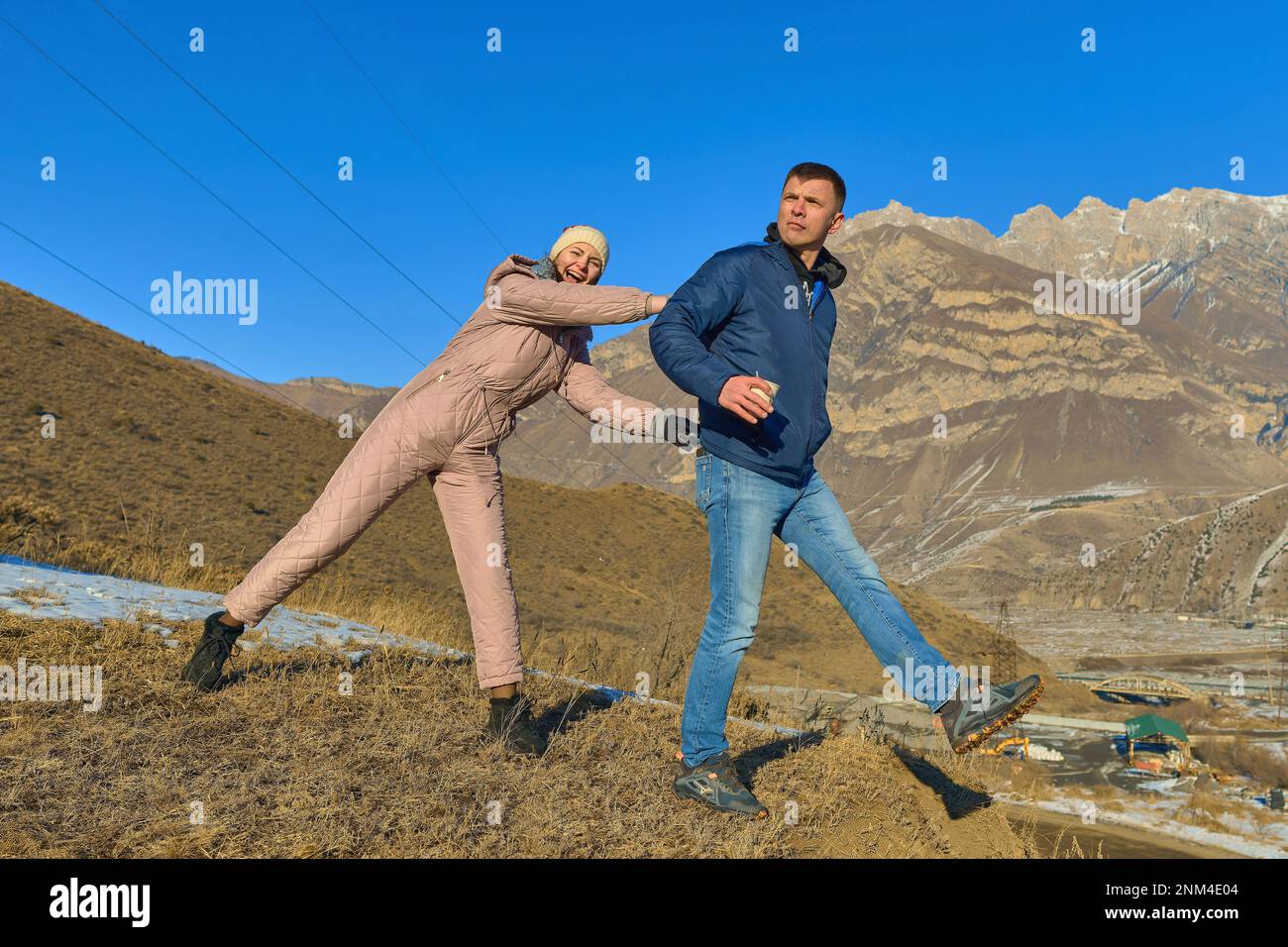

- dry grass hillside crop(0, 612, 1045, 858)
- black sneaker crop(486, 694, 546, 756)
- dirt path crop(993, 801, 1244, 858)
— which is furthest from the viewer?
dirt path crop(993, 801, 1244, 858)

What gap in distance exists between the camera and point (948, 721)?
3145 millimetres

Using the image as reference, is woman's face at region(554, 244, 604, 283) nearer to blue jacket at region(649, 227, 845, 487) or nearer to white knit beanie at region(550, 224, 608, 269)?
white knit beanie at region(550, 224, 608, 269)

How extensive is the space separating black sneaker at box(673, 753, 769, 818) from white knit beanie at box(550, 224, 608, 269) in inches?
81.4

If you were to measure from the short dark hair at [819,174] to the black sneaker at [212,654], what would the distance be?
115 inches

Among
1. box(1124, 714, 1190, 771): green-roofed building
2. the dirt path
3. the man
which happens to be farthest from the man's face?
box(1124, 714, 1190, 771): green-roofed building

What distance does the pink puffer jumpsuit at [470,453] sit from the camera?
12.3ft

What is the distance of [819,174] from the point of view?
3.46 m

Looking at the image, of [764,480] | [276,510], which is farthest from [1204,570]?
[764,480]

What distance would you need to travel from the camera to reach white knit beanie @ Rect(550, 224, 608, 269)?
3.81 meters

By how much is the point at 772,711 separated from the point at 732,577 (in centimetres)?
389

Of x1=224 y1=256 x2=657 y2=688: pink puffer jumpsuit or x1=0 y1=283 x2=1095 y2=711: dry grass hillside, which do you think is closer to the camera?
x1=224 y1=256 x2=657 y2=688: pink puffer jumpsuit
